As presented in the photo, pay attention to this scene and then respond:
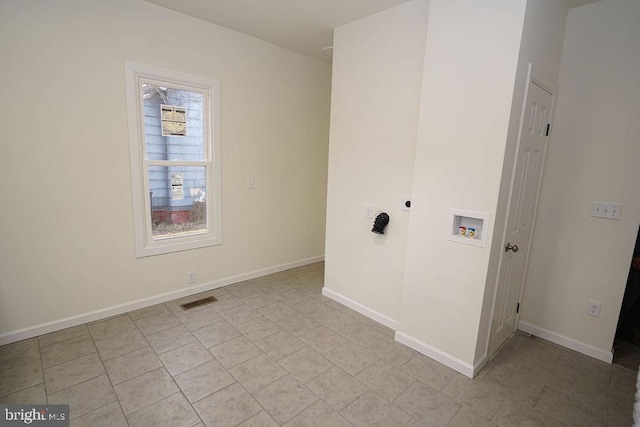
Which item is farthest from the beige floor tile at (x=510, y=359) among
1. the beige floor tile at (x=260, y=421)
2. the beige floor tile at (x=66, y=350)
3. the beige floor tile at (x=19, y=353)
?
the beige floor tile at (x=19, y=353)

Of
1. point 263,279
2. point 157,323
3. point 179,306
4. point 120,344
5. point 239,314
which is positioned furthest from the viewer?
point 263,279

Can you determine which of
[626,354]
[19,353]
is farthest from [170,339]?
[626,354]

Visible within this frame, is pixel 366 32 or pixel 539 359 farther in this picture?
pixel 366 32

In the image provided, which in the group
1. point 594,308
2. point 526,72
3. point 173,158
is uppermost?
point 526,72

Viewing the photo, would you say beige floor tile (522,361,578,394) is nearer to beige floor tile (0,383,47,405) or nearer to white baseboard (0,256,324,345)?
white baseboard (0,256,324,345)

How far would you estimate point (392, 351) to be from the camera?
2422mm

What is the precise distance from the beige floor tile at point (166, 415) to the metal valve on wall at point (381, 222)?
1823mm

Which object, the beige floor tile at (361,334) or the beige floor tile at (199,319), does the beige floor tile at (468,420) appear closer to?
the beige floor tile at (361,334)

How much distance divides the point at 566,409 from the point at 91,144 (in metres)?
3.83

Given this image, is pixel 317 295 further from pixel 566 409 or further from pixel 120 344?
pixel 566 409

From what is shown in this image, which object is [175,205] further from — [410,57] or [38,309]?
[410,57]

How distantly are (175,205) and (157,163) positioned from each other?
17.9 inches

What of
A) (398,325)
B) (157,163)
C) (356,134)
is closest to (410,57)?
(356,134)

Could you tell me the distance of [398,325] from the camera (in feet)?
8.48
